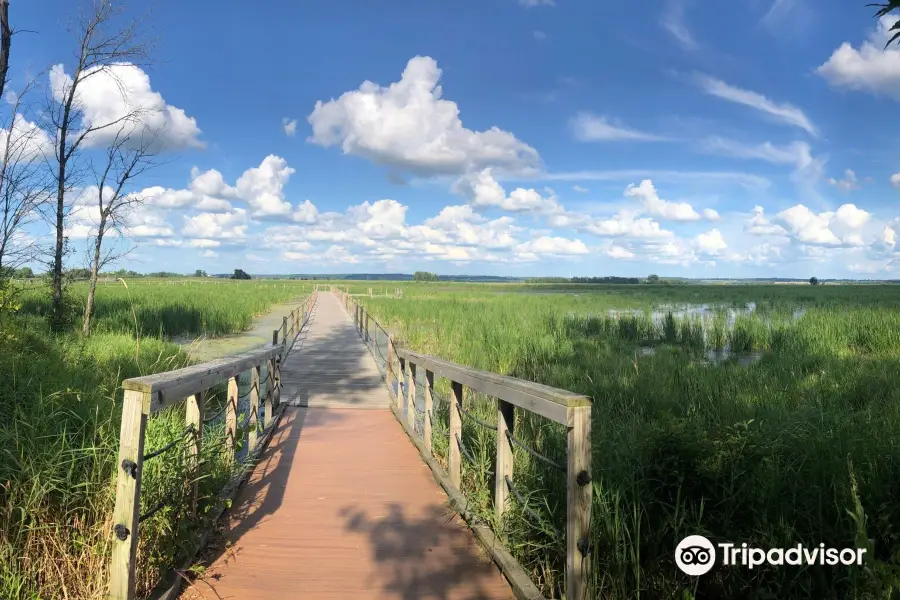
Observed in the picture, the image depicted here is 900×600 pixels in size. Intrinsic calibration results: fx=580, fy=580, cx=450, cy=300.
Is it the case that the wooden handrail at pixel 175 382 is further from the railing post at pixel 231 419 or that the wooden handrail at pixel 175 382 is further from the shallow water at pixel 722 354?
the shallow water at pixel 722 354

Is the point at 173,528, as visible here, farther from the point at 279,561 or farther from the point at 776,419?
the point at 776,419

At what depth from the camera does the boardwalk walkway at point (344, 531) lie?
2.99m

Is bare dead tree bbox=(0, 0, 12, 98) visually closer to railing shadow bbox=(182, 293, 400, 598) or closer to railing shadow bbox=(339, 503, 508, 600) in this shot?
railing shadow bbox=(182, 293, 400, 598)

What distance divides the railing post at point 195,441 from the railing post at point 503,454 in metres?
1.73

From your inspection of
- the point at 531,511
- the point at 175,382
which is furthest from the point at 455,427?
the point at 175,382

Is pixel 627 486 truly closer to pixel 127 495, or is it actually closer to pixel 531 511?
pixel 531 511

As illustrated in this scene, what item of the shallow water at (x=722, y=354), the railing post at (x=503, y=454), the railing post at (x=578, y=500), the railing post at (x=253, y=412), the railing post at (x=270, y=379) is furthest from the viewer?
the shallow water at (x=722, y=354)

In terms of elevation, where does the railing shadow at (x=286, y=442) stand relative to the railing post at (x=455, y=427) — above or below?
below

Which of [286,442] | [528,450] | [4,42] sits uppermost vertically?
[4,42]

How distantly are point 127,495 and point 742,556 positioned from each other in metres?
2.97

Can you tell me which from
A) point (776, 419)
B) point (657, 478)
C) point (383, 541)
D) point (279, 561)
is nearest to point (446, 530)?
point (383, 541)

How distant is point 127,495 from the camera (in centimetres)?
235

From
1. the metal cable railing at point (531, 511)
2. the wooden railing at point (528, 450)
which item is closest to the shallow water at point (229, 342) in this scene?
the wooden railing at point (528, 450)

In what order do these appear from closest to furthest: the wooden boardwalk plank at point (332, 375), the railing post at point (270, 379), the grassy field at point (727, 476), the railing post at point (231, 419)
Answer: the grassy field at point (727, 476) → the railing post at point (231, 419) → the railing post at point (270, 379) → the wooden boardwalk plank at point (332, 375)
